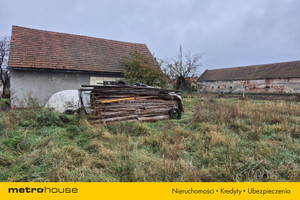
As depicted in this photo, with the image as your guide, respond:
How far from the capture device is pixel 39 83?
11.7 meters

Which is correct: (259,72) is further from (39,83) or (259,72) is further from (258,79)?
(39,83)

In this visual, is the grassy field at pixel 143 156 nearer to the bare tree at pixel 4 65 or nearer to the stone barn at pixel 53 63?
the stone barn at pixel 53 63

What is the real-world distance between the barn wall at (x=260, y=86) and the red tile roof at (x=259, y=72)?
78cm

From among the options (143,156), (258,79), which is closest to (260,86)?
(258,79)

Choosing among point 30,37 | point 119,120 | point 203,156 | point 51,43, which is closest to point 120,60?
point 51,43

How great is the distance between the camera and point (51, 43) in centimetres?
1345

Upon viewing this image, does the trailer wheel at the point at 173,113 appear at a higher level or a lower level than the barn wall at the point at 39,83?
lower

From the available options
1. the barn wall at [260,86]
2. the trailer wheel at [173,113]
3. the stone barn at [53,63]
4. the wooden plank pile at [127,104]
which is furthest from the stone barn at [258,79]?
the wooden plank pile at [127,104]

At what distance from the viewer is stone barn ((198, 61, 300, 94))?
29.3 metres

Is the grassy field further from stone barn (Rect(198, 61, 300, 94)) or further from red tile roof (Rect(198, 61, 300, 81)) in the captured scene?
red tile roof (Rect(198, 61, 300, 81))

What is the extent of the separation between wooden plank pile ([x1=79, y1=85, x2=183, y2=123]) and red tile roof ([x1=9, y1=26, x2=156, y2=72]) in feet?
21.4

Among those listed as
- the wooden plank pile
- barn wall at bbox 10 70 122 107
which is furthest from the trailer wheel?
barn wall at bbox 10 70 122 107

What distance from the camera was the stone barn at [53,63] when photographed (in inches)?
442

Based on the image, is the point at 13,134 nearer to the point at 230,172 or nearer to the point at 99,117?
the point at 99,117
